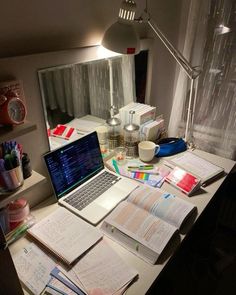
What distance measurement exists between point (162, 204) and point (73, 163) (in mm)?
455

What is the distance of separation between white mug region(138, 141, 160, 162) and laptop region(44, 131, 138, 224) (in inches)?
8.0

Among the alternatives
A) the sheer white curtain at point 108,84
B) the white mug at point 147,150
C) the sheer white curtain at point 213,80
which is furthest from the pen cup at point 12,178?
the sheer white curtain at point 213,80

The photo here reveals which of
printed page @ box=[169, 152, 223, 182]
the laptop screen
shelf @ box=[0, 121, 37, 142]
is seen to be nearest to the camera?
shelf @ box=[0, 121, 37, 142]

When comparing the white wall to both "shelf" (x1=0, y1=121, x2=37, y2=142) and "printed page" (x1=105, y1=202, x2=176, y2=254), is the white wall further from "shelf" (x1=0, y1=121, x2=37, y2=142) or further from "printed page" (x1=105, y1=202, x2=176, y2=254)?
"printed page" (x1=105, y1=202, x2=176, y2=254)

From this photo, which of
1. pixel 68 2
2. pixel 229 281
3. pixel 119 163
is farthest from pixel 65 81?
pixel 229 281

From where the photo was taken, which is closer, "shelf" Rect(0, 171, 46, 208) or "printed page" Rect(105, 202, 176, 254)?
"shelf" Rect(0, 171, 46, 208)

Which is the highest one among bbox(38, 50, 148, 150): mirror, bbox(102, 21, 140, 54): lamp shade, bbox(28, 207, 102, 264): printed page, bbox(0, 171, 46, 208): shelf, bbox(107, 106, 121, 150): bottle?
bbox(102, 21, 140, 54): lamp shade

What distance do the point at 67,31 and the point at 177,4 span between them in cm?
94

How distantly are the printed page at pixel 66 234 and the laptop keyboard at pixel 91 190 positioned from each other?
0.07m

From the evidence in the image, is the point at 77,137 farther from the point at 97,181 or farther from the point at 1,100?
the point at 1,100

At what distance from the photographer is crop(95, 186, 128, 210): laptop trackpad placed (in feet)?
3.66

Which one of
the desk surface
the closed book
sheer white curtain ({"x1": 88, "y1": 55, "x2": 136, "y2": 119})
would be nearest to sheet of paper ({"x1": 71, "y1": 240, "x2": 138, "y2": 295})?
the desk surface

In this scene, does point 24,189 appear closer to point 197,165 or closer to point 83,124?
point 83,124

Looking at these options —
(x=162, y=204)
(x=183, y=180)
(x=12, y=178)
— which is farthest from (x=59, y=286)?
(x=183, y=180)
